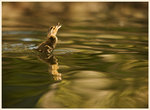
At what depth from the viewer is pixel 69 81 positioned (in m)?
→ 3.76

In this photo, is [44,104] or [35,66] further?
[35,66]

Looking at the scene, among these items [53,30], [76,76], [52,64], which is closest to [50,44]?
[53,30]

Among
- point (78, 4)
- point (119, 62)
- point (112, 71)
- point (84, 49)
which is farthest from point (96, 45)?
point (78, 4)

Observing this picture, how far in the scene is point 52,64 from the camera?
181 inches

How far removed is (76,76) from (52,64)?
0.71 m

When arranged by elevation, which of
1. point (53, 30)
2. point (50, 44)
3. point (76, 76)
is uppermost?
point (53, 30)

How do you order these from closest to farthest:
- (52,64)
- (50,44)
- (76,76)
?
(76,76), (52,64), (50,44)

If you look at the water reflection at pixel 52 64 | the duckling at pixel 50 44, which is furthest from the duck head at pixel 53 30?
the water reflection at pixel 52 64

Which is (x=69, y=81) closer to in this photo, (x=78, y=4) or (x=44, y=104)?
(x=44, y=104)

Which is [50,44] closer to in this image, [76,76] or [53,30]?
[53,30]

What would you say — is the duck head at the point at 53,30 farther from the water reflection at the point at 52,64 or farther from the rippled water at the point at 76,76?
the water reflection at the point at 52,64

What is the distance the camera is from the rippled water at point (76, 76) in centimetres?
315

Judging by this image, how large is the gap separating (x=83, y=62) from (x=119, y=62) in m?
0.58

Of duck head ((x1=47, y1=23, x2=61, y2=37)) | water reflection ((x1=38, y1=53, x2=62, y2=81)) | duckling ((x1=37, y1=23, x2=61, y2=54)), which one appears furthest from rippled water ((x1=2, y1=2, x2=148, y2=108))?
duck head ((x1=47, y1=23, x2=61, y2=37))
